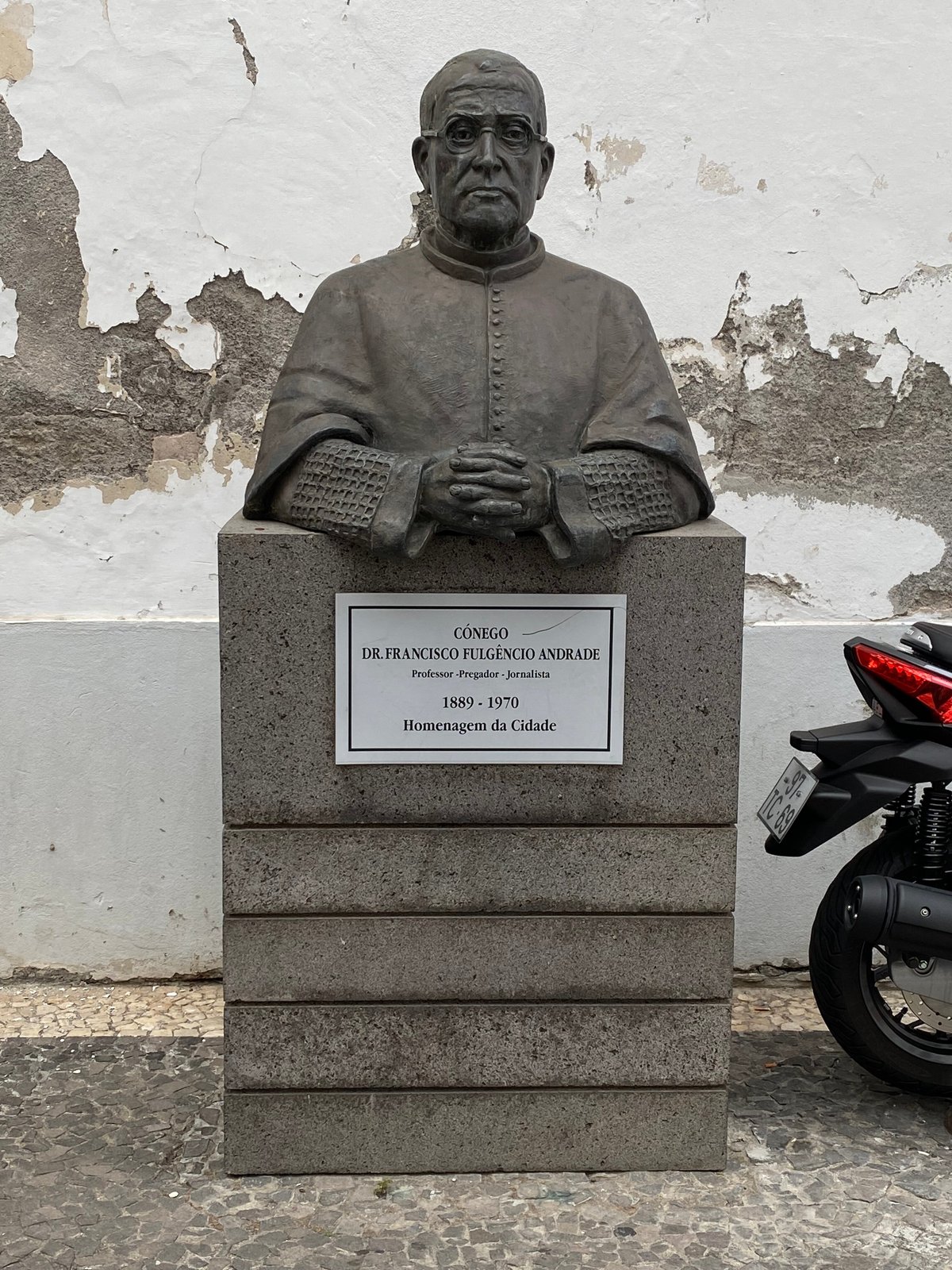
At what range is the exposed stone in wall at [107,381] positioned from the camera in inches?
161

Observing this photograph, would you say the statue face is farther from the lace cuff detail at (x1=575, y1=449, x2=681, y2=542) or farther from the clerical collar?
the lace cuff detail at (x1=575, y1=449, x2=681, y2=542)

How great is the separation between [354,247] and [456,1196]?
248cm

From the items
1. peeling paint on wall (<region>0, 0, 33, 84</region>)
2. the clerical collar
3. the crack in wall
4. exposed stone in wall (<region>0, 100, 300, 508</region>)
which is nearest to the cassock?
the clerical collar

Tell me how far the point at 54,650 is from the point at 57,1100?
1258mm

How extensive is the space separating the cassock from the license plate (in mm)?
743

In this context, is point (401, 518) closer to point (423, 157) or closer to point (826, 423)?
point (423, 157)

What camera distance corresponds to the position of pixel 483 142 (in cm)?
292

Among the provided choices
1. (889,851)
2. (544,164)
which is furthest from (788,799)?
(544,164)

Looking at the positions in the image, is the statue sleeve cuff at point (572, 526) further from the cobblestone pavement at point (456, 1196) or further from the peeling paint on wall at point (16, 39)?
the peeling paint on wall at point (16, 39)

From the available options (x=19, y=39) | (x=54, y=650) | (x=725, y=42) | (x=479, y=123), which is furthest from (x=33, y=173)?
(x=725, y=42)

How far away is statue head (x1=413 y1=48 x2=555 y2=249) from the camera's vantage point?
2.91 metres

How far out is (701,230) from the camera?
413 cm

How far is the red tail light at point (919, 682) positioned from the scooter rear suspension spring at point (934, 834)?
20cm

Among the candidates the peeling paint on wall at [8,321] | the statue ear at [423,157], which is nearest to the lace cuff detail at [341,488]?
the statue ear at [423,157]
